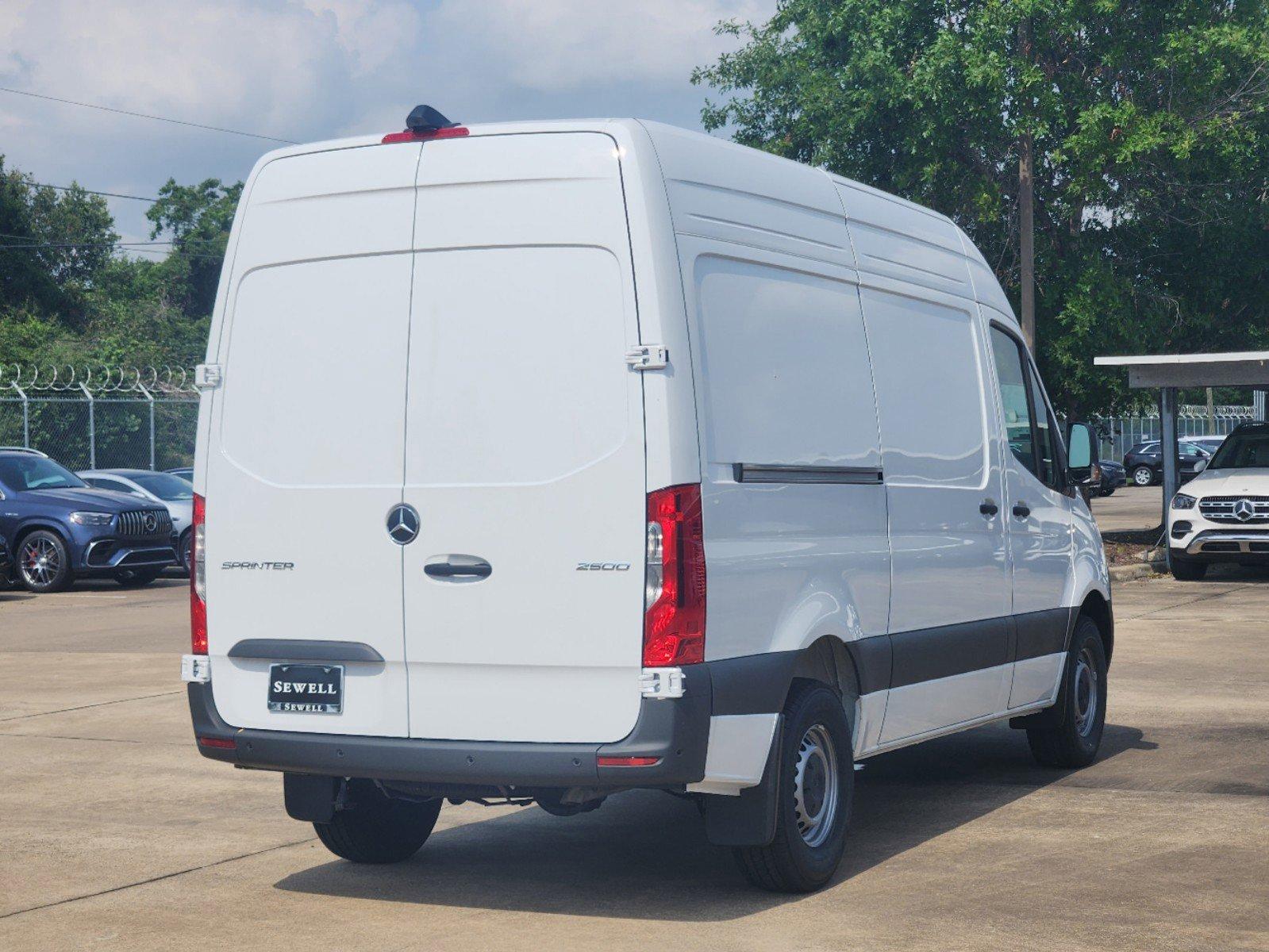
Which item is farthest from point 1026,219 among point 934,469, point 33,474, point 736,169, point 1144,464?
point 1144,464

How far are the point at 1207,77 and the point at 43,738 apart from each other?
752 inches

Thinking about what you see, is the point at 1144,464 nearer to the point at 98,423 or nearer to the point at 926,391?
the point at 98,423

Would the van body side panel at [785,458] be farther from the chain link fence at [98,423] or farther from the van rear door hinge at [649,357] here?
the chain link fence at [98,423]

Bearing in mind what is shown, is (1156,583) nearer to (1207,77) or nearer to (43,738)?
(1207,77)

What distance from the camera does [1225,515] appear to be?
20.5 metres

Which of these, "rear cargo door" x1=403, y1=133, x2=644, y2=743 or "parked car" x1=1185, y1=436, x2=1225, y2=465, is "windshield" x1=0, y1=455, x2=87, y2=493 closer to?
→ "rear cargo door" x1=403, y1=133, x2=644, y2=743

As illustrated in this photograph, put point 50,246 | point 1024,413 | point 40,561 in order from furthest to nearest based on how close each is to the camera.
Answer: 1. point 50,246
2. point 40,561
3. point 1024,413

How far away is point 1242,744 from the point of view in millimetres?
9367

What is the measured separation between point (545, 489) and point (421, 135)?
1.34 metres

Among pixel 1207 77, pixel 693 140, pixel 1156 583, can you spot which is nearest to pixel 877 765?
pixel 693 140

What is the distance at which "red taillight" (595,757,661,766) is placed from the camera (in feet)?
18.0

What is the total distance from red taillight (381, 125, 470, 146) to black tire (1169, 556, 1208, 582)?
17.3 meters

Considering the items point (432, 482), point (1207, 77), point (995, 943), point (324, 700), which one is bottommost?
point (995, 943)

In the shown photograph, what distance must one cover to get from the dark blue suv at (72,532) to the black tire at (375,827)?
620 inches
